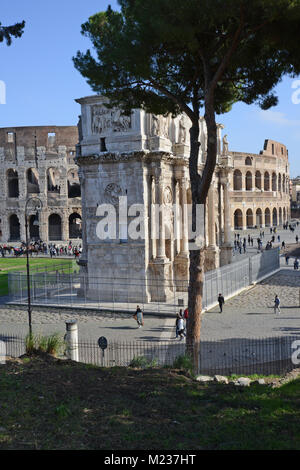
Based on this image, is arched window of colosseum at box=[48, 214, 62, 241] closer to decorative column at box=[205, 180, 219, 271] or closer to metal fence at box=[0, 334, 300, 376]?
decorative column at box=[205, 180, 219, 271]

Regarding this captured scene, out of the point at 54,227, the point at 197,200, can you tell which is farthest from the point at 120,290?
the point at 54,227

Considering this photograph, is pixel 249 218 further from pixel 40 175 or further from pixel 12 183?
pixel 12 183

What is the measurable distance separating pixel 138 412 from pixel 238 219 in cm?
5386

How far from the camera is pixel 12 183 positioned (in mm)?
52781

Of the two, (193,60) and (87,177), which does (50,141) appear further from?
(193,60)

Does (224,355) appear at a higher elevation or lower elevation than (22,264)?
lower

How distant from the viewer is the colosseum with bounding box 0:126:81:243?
4925 cm

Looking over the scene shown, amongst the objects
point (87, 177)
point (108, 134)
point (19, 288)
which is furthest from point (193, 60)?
point (19, 288)

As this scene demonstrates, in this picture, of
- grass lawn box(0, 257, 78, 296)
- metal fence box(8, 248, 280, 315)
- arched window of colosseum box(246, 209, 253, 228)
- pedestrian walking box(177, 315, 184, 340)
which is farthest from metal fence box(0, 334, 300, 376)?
arched window of colosseum box(246, 209, 253, 228)

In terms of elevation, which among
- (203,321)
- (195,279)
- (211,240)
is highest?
(211,240)

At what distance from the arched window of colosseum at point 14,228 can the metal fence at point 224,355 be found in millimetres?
38465

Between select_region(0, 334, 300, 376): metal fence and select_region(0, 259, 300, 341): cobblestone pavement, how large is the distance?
104 cm

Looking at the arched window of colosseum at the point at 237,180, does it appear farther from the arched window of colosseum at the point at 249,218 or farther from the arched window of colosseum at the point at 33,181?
the arched window of colosseum at the point at 33,181

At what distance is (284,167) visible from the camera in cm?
7069
